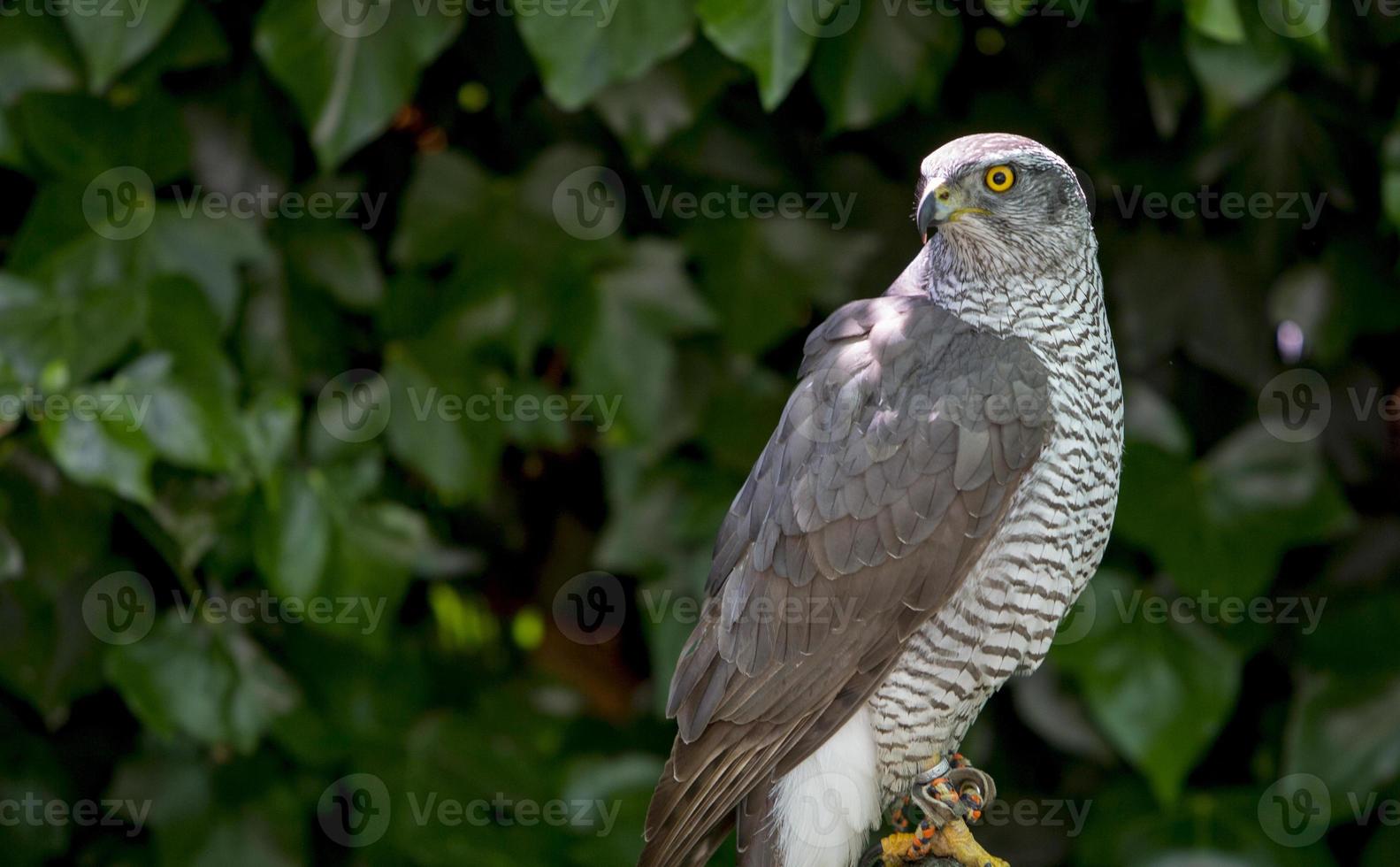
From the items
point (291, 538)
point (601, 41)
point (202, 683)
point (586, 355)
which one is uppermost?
point (601, 41)

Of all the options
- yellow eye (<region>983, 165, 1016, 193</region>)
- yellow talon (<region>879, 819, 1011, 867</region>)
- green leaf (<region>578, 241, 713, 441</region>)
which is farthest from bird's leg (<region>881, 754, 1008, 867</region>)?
green leaf (<region>578, 241, 713, 441</region>)

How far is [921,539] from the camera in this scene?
1.91m

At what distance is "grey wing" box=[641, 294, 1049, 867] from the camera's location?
1890 millimetres

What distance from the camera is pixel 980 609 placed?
1.91 m

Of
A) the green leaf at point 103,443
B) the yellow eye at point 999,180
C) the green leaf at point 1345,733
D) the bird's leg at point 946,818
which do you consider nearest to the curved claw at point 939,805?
the bird's leg at point 946,818

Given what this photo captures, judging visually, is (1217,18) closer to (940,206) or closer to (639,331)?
(940,206)

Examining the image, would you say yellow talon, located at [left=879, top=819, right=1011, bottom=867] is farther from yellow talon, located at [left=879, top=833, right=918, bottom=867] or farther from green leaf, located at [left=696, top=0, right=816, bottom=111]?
green leaf, located at [left=696, top=0, right=816, bottom=111]

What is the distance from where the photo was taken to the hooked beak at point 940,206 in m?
1.85

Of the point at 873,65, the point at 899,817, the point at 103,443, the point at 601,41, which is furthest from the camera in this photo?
the point at 873,65

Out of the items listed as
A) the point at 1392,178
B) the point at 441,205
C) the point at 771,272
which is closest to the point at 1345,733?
the point at 1392,178

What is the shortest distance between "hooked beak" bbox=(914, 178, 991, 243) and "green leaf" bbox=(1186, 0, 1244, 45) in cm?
74

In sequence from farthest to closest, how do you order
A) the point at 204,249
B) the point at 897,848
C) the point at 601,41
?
1. the point at 204,249
2. the point at 601,41
3. the point at 897,848

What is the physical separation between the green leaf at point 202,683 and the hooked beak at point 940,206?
158cm

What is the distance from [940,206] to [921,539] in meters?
0.44
